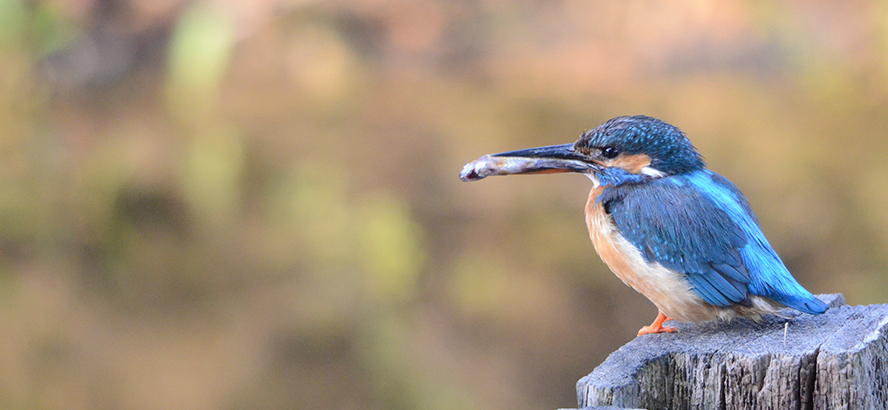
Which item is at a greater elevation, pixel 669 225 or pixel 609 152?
pixel 609 152

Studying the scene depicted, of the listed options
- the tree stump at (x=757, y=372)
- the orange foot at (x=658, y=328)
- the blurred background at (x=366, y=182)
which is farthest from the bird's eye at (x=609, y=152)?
the blurred background at (x=366, y=182)

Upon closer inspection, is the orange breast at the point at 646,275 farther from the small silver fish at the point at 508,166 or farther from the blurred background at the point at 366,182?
the blurred background at the point at 366,182

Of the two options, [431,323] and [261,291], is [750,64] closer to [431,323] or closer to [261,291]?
[431,323]

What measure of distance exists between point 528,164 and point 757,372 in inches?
26.2

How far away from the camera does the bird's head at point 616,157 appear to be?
1621 millimetres

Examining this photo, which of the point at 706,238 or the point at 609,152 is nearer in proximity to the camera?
the point at 706,238

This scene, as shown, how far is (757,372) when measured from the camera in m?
1.13

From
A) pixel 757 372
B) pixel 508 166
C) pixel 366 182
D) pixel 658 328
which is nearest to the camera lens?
pixel 757 372

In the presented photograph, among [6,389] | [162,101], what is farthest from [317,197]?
[162,101]

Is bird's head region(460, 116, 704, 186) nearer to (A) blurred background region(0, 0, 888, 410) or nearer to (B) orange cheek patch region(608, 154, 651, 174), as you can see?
(B) orange cheek patch region(608, 154, 651, 174)

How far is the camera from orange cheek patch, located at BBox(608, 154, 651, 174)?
163cm

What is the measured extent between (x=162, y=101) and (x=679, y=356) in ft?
23.4

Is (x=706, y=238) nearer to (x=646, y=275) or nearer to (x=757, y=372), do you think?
(x=646, y=275)

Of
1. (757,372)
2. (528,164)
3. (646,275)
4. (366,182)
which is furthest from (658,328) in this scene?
(366,182)
